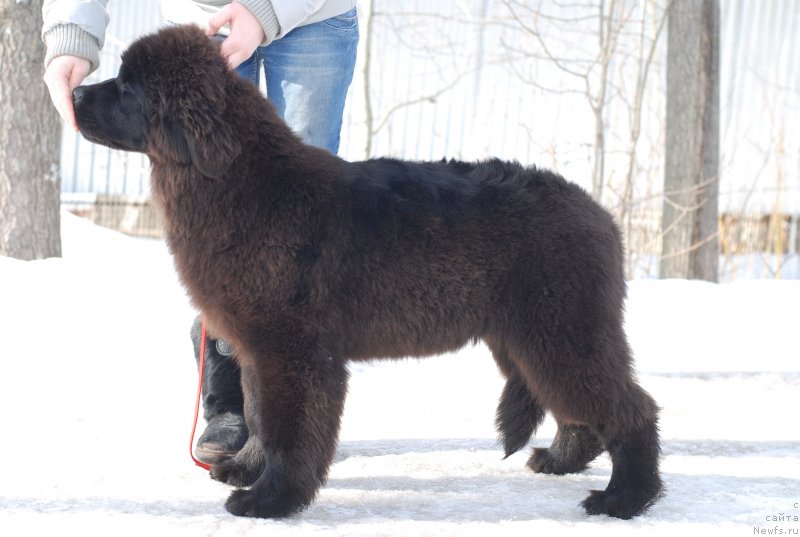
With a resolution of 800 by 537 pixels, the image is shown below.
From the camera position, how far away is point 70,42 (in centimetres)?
314

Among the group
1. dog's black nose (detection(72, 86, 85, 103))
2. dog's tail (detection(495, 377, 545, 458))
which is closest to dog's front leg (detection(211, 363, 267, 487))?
dog's tail (detection(495, 377, 545, 458))

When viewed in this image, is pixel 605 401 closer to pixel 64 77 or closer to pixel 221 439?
pixel 221 439

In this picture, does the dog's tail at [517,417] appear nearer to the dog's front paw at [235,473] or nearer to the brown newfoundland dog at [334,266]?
the brown newfoundland dog at [334,266]

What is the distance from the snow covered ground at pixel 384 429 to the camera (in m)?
2.67

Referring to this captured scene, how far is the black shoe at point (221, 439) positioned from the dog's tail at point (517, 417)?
1.04m

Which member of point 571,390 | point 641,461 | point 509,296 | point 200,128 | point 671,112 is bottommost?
point 641,461

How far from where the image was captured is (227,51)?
298 cm

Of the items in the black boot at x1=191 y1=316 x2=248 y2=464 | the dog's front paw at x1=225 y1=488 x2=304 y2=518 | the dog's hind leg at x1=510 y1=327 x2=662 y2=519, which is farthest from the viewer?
the black boot at x1=191 y1=316 x2=248 y2=464

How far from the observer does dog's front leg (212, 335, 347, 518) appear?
8.77 ft

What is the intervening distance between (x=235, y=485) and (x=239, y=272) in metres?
0.82

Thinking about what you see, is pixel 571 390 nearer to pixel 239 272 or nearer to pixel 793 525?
pixel 793 525

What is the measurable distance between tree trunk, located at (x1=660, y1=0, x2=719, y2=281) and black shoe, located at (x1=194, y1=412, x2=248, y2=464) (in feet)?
18.6

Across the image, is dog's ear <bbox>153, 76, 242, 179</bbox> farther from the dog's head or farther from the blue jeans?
the blue jeans

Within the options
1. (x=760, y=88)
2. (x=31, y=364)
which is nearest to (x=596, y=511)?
(x=31, y=364)
